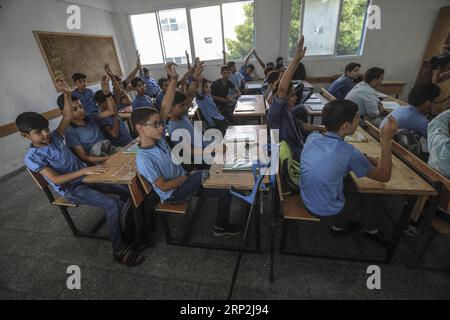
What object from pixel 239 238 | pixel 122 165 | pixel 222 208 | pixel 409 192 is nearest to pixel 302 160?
pixel 409 192

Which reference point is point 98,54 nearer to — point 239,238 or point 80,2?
point 80,2

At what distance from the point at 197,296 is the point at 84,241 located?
1376 millimetres

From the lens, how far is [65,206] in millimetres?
2125

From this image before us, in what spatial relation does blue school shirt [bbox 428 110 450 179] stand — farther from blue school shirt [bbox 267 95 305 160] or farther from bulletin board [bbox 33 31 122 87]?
bulletin board [bbox 33 31 122 87]

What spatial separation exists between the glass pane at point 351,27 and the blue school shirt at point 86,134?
253 inches

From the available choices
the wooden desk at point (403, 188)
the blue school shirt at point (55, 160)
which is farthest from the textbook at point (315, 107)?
the blue school shirt at point (55, 160)

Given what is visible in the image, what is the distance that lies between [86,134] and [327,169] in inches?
92.4

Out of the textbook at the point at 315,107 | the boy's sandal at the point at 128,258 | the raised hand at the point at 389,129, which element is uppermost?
the raised hand at the point at 389,129

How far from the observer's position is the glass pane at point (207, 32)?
633cm

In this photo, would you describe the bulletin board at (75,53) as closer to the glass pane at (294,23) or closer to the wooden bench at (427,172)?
the glass pane at (294,23)

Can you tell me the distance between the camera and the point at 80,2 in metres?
5.30

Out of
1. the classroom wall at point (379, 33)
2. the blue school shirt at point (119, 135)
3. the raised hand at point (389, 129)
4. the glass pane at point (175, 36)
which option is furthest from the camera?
the glass pane at point (175, 36)

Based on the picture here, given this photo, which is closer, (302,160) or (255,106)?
(302,160)

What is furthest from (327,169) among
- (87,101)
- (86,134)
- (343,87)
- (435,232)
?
(87,101)
